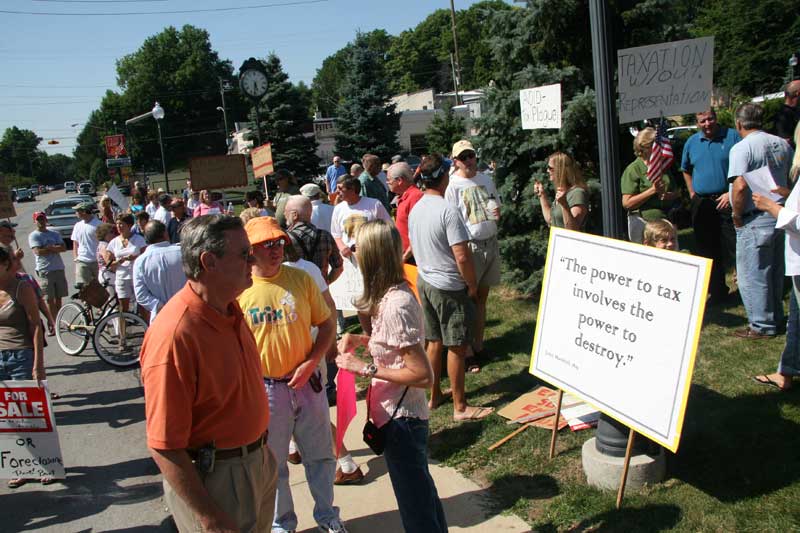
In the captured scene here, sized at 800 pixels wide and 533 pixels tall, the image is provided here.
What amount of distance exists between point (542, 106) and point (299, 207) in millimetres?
2574

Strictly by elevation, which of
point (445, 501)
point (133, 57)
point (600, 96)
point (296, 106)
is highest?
point (133, 57)

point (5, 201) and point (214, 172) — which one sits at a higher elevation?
point (214, 172)

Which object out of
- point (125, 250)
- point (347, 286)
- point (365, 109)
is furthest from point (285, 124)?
point (347, 286)

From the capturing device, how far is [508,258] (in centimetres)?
783

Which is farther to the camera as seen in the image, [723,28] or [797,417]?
[723,28]

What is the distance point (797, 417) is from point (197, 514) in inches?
151

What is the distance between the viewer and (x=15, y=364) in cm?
531

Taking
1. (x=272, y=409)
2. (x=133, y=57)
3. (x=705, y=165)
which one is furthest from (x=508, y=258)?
(x=133, y=57)

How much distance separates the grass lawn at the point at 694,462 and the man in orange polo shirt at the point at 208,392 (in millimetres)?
2001

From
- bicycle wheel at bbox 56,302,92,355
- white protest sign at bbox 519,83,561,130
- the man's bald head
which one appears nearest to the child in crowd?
white protest sign at bbox 519,83,561,130

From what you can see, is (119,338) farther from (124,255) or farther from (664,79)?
(664,79)

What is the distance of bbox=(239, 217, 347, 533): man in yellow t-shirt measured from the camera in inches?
140

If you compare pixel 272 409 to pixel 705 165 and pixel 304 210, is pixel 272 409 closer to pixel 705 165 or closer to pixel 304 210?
pixel 304 210

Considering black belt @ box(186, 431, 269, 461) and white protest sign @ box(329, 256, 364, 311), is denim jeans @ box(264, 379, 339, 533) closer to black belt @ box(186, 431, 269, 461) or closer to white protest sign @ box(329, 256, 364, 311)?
black belt @ box(186, 431, 269, 461)
